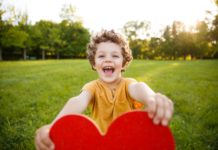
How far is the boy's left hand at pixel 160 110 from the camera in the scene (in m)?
1.12

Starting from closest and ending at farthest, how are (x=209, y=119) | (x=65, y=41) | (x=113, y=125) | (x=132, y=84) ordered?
(x=113, y=125) < (x=132, y=84) < (x=209, y=119) < (x=65, y=41)

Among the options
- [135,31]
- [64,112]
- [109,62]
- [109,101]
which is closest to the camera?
[64,112]

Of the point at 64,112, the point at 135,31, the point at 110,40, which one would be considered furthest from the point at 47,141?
the point at 135,31

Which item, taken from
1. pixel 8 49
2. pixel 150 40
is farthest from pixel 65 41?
pixel 150 40

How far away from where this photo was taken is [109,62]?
186 centimetres

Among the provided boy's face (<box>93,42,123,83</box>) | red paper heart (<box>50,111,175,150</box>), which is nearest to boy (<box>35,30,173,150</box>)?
boy's face (<box>93,42,123,83</box>)

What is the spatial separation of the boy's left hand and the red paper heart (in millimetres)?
41

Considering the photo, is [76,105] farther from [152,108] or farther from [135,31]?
[135,31]

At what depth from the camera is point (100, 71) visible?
1935 millimetres

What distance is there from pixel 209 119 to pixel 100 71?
2557 mm

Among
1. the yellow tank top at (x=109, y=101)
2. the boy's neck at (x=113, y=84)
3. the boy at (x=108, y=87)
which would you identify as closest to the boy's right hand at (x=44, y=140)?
the boy at (x=108, y=87)

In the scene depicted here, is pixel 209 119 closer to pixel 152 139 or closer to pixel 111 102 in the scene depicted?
pixel 111 102

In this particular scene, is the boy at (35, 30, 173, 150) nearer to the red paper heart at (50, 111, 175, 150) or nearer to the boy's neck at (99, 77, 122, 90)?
the boy's neck at (99, 77, 122, 90)

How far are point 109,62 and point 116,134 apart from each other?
0.77m
